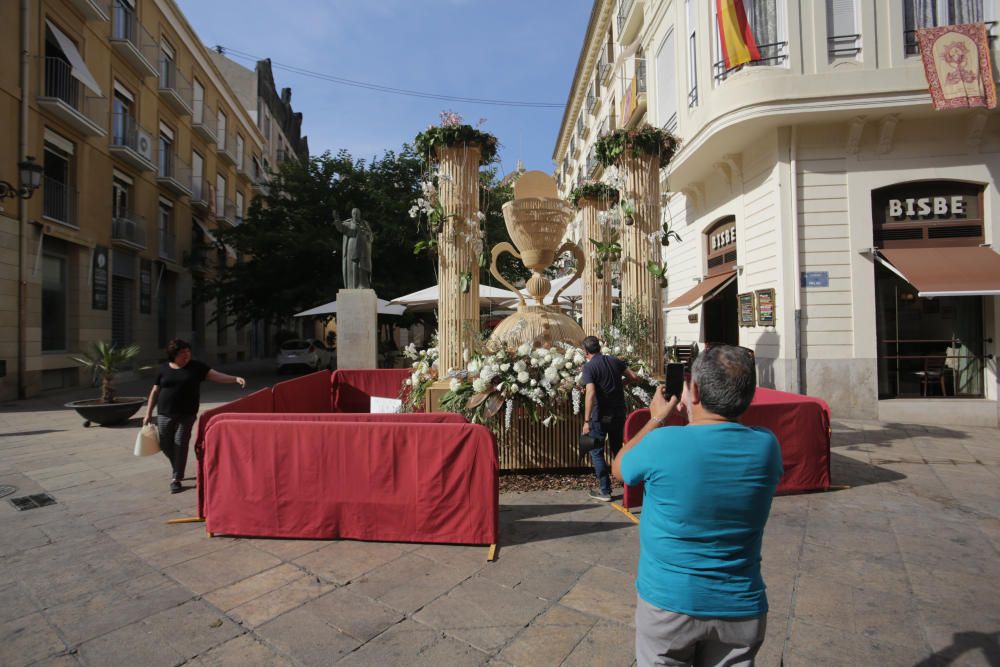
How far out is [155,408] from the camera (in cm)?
568

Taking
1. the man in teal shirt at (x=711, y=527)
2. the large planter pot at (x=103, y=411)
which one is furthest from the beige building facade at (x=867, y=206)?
the large planter pot at (x=103, y=411)

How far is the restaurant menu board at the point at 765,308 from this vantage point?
1002cm

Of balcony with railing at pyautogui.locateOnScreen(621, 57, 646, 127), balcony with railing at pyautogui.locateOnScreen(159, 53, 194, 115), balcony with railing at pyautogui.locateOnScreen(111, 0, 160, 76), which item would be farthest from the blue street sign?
balcony with railing at pyautogui.locateOnScreen(159, 53, 194, 115)

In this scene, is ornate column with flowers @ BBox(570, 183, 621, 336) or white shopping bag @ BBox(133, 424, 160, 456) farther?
ornate column with flowers @ BBox(570, 183, 621, 336)

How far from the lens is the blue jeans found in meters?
4.93

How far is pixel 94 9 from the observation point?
1559 cm

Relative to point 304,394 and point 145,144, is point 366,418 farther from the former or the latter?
point 145,144

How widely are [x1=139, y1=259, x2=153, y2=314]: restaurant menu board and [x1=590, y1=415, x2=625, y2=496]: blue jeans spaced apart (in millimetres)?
20105

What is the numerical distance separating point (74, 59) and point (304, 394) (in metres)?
14.2

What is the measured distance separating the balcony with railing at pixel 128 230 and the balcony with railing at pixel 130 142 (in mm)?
1767

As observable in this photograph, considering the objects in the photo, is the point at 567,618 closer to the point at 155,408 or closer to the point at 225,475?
the point at 225,475

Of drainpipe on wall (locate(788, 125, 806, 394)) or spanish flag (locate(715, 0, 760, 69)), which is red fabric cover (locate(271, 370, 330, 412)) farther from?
spanish flag (locate(715, 0, 760, 69))

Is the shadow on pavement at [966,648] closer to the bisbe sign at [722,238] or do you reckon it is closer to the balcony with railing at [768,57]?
the balcony with railing at [768,57]

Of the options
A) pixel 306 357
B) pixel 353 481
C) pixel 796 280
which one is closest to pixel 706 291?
pixel 796 280
